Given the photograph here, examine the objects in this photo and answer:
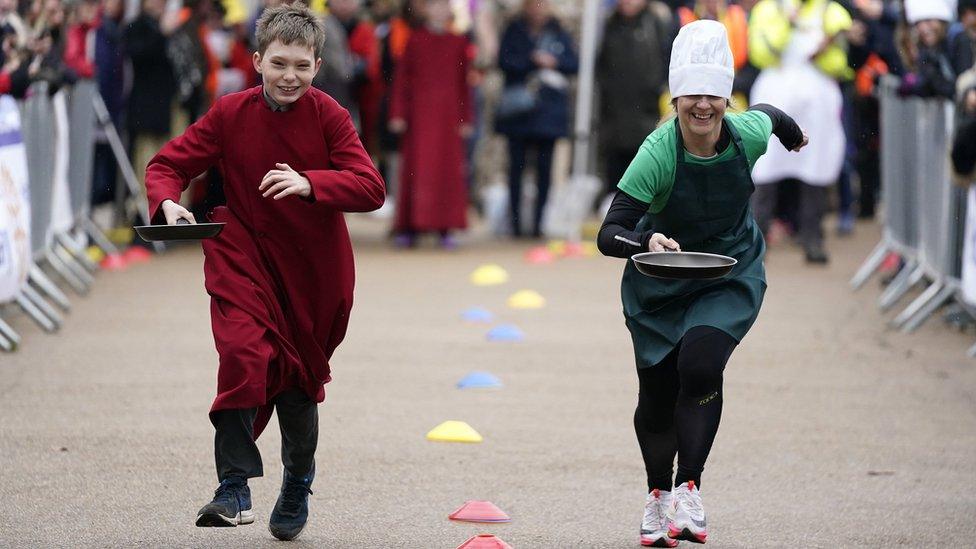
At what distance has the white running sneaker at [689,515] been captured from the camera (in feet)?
17.7

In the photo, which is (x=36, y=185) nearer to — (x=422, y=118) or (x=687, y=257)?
(x=422, y=118)

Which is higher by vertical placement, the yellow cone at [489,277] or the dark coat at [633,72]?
the dark coat at [633,72]

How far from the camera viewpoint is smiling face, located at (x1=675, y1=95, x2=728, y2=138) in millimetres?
5309

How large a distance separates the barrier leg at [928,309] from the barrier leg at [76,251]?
6.02 meters

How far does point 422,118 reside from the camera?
15.4m

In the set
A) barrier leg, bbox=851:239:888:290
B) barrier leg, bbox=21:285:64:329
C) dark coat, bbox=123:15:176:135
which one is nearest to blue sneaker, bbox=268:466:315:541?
barrier leg, bbox=21:285:64:329

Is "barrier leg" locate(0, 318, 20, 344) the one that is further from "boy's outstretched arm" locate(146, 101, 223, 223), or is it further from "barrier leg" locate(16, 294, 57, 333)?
"boy's outstretched arm" locate(146, 101, 223, 223)

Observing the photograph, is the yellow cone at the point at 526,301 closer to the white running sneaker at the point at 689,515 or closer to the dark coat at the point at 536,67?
the dark coat at the point at 536,67

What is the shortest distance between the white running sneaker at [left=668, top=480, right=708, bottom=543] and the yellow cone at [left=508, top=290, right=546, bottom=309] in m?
6.46

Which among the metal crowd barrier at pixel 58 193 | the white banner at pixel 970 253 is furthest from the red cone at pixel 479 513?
the white banner at pixel 970 253

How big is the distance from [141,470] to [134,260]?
7.96 m

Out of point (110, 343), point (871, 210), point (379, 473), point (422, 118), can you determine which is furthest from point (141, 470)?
point (871, 210)

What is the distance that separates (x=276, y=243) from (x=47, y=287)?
5834 millimetres

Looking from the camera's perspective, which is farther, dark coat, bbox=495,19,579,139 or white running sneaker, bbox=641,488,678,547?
dark coat, bbox=495,19,579,139
